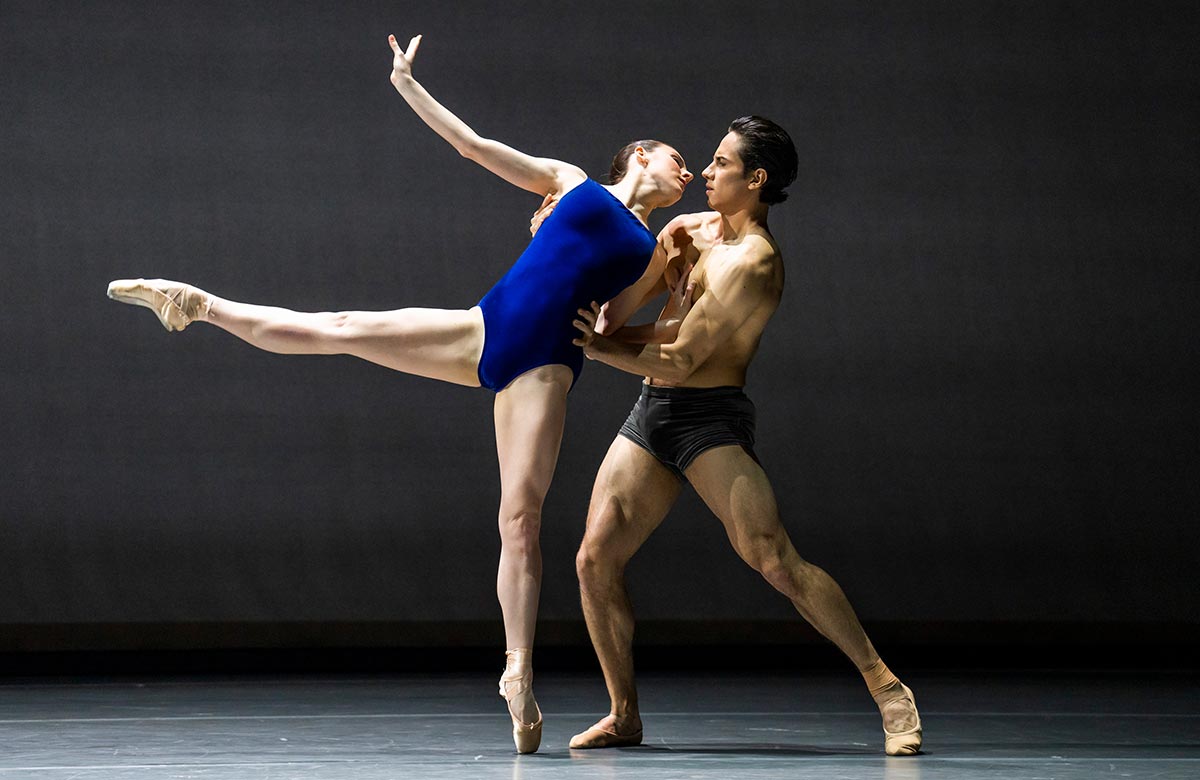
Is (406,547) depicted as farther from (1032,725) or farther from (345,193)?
(1032,725)

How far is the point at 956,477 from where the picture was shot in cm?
562

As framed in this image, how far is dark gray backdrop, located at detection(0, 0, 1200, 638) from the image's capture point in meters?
5.34

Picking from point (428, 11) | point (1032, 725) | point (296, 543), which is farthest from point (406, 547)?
point (1032, 725)

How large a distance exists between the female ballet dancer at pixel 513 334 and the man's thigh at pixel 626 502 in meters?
0.21

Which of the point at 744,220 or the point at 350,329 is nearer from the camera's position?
the point at 350,329

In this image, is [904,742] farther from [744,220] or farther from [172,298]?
[172,298]

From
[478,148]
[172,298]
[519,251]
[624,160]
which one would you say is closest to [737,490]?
[624,160]

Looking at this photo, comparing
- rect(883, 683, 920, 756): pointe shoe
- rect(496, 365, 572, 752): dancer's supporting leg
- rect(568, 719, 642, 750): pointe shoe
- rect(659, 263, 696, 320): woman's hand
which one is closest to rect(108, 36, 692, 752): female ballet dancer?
rect(496, 365, 572, 752): dancer's supporting leg

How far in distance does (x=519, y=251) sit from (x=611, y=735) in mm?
2410

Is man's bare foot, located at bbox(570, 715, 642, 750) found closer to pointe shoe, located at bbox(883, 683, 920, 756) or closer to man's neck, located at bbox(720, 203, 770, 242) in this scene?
pointe shoe, located at bbox(883, 683, 920, 756)

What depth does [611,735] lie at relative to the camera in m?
3.50

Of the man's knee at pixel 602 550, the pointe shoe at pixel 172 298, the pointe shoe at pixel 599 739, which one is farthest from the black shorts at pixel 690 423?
the pointe shoe at pixel 172 298

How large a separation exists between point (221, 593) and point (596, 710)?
1.73m

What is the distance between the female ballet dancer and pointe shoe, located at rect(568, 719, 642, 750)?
0.18m
